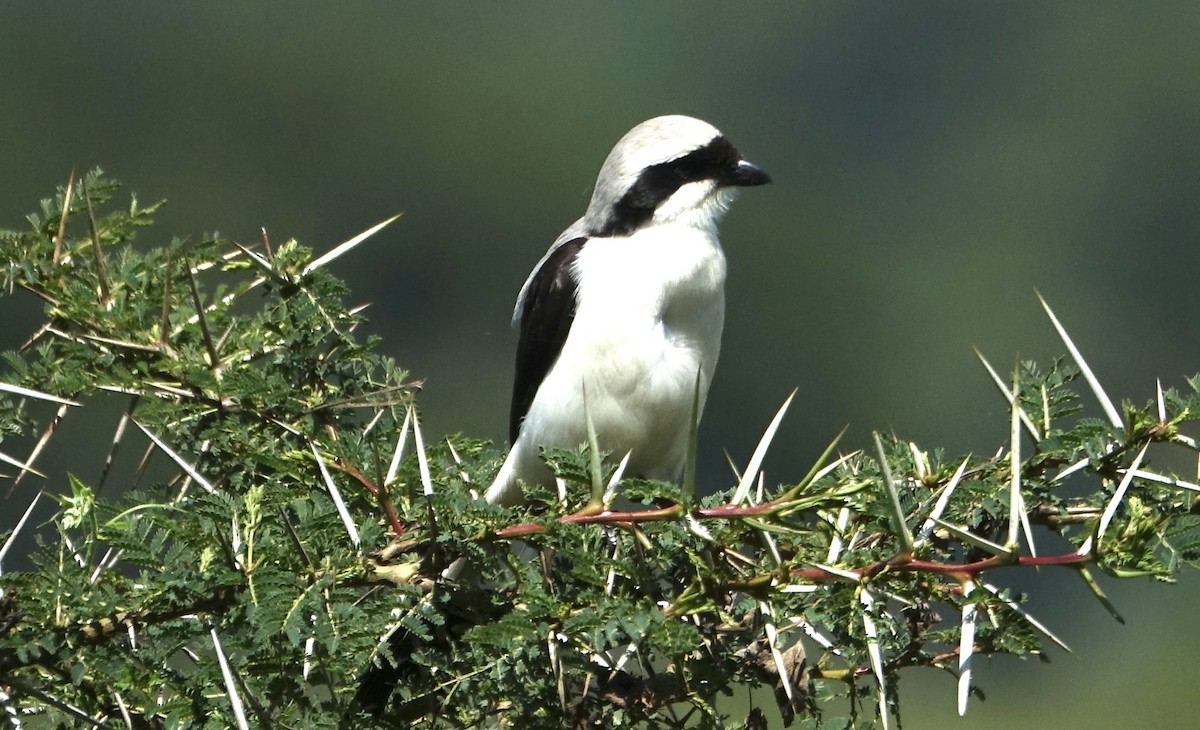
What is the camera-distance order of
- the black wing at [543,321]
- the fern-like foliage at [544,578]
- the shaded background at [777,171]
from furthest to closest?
1. the shaded background at [777,171]
2. the black wing at [543,321]
3. the fern-like foliage at [544,578]

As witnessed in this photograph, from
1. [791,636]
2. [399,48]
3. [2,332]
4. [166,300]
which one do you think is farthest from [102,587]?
[399,48]

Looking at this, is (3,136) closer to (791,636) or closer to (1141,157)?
(1141,157)

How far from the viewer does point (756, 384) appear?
28.6m

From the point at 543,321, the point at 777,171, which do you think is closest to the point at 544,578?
the point at 543,321

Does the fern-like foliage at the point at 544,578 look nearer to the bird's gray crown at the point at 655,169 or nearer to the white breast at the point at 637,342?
the white breast at the point at 637,342

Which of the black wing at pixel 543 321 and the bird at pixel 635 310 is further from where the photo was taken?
the black wing at pixel 543 321

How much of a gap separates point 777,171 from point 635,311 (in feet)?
111

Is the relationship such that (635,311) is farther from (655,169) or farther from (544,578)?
(544,578)

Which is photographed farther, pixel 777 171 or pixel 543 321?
pixel 777 171

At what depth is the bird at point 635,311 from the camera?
3.88 meters

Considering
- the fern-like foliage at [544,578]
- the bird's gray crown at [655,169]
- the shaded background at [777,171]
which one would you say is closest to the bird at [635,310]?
the bird's gray crown at [655,169]

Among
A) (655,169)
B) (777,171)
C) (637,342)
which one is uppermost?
(655,169)

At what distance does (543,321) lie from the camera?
13.4 feet

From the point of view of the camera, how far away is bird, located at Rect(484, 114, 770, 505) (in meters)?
3.88
